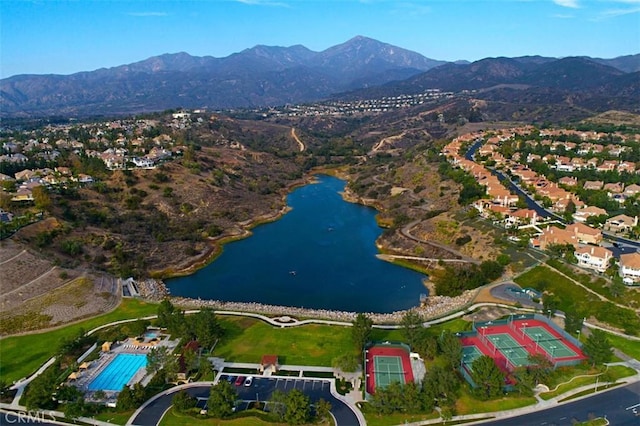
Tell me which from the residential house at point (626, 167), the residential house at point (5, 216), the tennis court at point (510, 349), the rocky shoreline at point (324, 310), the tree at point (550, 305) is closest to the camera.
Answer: the tennis court at point (510, 349)

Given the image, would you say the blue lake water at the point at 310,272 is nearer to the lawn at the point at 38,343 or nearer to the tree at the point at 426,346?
the lawn at the point at 38,343

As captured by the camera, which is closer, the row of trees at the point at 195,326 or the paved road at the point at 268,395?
the paved road at the point at 268,395

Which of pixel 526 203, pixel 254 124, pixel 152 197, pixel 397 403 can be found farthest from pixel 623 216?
pixel 254 124

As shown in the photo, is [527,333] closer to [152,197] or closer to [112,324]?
[112,324]

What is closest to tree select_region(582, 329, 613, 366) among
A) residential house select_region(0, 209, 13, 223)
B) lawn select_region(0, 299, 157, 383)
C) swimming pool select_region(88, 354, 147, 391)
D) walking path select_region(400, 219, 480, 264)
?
walking path select_region(400, 219, 480, 264)

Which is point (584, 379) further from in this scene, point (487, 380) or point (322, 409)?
point (322, 409)

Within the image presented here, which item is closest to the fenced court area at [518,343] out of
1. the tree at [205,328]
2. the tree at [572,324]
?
the tree at [572,324]

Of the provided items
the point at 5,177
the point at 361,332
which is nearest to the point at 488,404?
the point at 361,332
